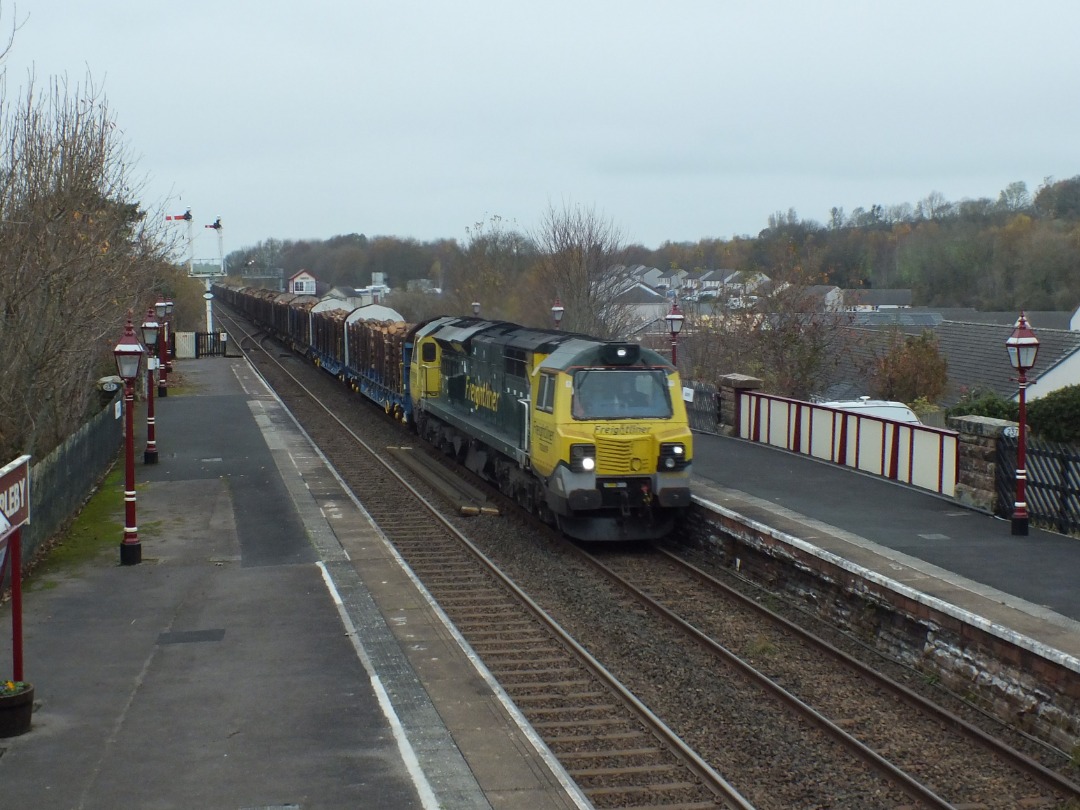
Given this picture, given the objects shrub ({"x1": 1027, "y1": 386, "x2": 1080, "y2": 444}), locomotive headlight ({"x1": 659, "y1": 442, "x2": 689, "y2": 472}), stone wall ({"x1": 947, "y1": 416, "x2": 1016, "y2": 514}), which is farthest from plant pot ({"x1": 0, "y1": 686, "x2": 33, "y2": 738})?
shrub ({"x1": 1027, "y1": 386, "x2": 1080, "y2": 444})

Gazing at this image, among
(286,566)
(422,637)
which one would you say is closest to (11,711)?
(422,637)

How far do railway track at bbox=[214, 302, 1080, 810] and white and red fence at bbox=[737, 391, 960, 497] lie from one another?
5.39m

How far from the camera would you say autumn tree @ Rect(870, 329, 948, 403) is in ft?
114

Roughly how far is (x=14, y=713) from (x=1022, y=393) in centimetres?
1303

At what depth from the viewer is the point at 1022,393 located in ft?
50.3

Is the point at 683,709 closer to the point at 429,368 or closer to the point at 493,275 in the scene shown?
the point at 429,368

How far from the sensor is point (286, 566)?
15.4m

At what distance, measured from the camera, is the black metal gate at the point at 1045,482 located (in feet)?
51.2

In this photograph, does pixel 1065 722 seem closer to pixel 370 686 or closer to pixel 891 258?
pixel 370 686

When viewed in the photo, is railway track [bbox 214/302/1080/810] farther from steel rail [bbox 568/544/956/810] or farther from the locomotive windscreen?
the locomotive windscreen

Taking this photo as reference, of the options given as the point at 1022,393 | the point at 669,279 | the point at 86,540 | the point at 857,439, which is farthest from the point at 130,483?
the point at 669,279

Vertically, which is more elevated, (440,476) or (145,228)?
(145,228)

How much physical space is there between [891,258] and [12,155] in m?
102

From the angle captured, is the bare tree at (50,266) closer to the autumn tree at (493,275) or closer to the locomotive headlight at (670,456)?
the locomotive headlight at (670,456)
